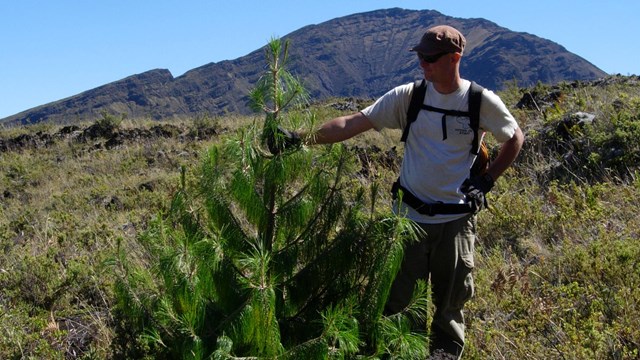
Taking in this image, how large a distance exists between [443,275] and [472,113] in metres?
0.97

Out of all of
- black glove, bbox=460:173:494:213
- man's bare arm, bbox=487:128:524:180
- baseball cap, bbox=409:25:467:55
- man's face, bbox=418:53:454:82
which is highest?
baseball cap, bbox=409:25:467:55

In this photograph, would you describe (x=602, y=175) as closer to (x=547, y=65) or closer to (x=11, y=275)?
(x=11, y=275)

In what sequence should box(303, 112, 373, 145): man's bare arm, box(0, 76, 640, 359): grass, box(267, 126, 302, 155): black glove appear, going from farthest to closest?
box(0, 76, 640, 359): grass
box(303, 112, 373, 145): man's bare arm
box(267, 126, 302, 155): black glove

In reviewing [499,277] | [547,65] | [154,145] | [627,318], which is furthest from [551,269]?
[547,65]

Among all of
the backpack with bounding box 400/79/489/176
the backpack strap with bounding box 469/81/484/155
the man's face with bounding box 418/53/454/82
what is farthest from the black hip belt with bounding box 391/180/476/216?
the man's face with bounding box 418/53/454/82

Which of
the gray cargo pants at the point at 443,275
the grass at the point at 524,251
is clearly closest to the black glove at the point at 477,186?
the gray cargo pants at the point at 443,275

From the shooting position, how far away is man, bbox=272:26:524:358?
3428 mm

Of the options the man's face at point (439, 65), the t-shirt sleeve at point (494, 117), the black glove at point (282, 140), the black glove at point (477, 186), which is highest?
the man's face at point (439, 65)

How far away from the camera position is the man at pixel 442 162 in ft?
11.2

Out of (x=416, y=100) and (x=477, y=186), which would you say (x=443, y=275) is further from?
(x=416, y=100)

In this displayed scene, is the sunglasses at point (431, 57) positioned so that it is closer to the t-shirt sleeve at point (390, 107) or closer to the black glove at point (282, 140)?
the t-shirt sleeve at point (390, 107)

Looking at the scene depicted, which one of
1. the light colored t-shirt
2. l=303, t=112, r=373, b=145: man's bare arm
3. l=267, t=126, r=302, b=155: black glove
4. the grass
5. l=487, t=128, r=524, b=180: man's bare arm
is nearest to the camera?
l=267, t=126, r=302, b=155: black glove

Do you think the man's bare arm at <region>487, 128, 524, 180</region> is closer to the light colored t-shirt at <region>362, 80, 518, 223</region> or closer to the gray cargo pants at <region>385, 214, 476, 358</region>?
the light colored t-shirt at <region>362, 80, 518, 223</region>

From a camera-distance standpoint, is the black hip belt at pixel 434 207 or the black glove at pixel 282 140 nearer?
the black glove at pixel 282 140
